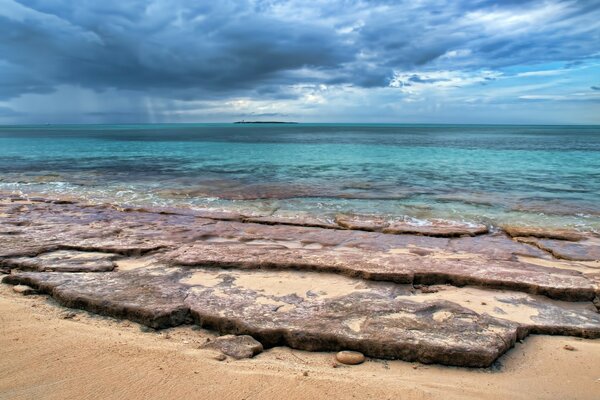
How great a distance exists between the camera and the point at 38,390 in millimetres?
2652

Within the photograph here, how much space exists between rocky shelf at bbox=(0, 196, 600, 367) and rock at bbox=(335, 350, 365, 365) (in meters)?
0.09

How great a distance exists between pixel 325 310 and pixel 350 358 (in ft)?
2.33

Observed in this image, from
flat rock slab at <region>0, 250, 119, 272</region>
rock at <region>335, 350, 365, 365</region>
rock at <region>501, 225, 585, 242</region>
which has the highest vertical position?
flat rock slab at <region>0, 250, 119, 272</region>

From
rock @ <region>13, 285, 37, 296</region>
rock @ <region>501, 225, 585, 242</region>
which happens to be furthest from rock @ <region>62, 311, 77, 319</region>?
rock @ <region>501, 225, 585, 242</region>

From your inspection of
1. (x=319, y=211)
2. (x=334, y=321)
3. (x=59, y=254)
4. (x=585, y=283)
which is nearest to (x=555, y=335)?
(x=585, y=283)

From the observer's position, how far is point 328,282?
4.67 metres

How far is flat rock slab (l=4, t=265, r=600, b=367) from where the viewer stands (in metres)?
3.28

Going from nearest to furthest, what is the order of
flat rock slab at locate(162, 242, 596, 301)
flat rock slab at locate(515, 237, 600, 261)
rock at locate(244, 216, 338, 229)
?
flat rock slab at locate(162, 242, 596, 301) → flat rock slab at locate(515, 237, 600, 261) → rock at locate(244, 216, 338, 229)

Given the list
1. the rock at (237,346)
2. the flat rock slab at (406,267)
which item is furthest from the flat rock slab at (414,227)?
the rock at (237,346)

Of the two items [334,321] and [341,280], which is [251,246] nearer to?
[341,280]

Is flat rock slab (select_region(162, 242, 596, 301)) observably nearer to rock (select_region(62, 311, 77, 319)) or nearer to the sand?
the sand

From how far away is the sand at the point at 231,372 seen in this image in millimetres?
2713

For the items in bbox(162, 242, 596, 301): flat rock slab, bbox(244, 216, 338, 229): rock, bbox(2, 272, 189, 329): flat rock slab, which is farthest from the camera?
bbox(244, 216, 338, 229): rock

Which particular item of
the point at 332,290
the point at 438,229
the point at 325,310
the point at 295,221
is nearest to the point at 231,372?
the point at 325,310
